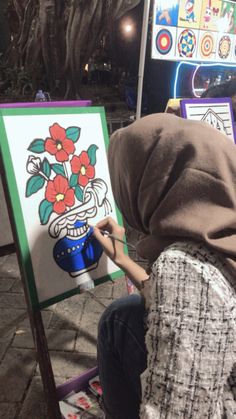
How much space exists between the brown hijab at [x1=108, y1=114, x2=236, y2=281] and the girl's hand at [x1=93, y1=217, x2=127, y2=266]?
0.37m

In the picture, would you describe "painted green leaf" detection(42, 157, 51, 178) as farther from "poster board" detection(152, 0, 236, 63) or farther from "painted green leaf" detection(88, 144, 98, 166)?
"poster board" detection(152, 0, 236, 63)

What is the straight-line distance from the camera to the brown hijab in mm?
785

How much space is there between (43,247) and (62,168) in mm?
295

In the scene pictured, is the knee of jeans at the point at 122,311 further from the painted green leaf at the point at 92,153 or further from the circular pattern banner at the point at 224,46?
the circular pattern banner at the point at 224,46

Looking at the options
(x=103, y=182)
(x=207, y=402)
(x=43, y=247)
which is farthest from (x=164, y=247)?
(x=103, y=182)

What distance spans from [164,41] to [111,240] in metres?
1.59

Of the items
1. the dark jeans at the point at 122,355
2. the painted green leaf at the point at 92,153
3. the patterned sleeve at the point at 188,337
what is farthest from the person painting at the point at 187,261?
the painted green leaf at the point at 92,153

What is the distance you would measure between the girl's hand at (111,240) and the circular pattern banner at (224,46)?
2.12 m

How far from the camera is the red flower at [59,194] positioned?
4.27 feet

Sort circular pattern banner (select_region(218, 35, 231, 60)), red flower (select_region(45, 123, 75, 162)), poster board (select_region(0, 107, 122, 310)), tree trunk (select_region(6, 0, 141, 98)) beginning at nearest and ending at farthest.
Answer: poster board (select_region(0, 107, 122, 310))
red flower (select_region(45, 123, 75, 162))
circular pattern banner (select_region(218, 35, 231, 60))
tree trunk (select_region(6, 0, 141, 98))

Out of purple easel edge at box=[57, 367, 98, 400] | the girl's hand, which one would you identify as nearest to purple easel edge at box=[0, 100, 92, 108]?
the girl's hand

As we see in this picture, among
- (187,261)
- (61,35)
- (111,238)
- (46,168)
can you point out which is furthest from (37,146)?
(61,35)

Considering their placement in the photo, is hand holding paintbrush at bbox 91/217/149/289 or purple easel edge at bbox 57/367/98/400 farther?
purple easel edge at bbox 57/367/98/400

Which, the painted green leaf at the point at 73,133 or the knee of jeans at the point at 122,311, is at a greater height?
the painted green leaf at the point at 73,133
